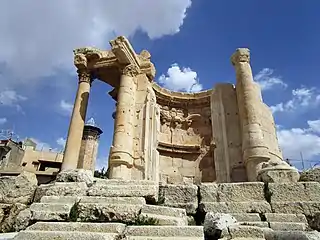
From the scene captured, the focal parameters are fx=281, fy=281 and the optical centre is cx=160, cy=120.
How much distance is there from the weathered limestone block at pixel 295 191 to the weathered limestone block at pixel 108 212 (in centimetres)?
274

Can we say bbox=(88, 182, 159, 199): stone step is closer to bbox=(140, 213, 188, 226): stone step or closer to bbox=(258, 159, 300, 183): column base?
bbox=(140, 213, 188, 226): stone step

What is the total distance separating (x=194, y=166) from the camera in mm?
14453

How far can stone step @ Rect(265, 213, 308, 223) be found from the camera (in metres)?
4.81

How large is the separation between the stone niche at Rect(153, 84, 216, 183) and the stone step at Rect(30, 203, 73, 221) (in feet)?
29.3

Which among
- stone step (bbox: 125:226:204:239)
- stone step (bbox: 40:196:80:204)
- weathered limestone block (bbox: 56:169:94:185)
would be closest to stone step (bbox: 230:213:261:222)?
stone step (bbox: 125:226:204:239)

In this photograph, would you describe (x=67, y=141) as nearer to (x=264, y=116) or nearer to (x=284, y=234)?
(x=264, y=116)

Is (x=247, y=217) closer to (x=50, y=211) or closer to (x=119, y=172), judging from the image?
(x=50, y=211)

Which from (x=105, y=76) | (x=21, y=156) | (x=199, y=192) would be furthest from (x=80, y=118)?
(x=21, y=156)

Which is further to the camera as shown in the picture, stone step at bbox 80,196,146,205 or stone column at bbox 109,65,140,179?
stone column at bbox 109,65,140,179

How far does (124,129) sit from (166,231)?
792cm

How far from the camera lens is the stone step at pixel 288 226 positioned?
432cm

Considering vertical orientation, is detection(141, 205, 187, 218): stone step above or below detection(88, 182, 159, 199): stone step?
below

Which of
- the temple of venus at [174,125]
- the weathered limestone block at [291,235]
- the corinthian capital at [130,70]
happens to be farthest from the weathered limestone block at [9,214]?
the corinthian capital at [130,70]

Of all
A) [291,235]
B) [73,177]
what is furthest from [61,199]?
[291,235]
